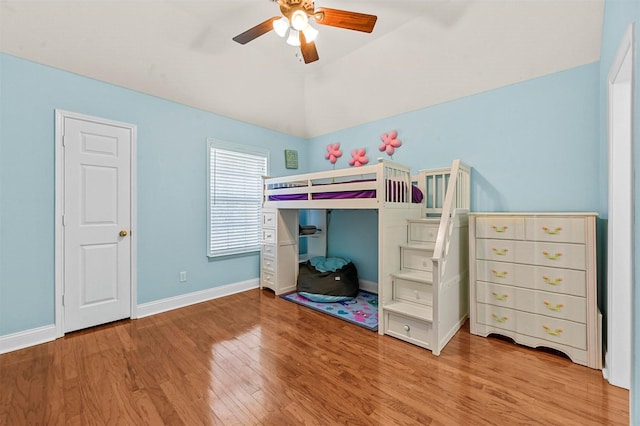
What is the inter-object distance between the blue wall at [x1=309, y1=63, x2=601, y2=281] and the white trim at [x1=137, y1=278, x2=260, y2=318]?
2.75 m

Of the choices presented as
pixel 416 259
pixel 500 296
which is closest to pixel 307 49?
pixel 416 259

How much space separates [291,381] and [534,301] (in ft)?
6.56

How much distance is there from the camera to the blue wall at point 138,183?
87.0 inches

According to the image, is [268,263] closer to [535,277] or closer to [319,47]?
[319,47]

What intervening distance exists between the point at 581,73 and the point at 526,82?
1.23 ft

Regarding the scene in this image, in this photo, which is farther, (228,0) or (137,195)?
(137,195)

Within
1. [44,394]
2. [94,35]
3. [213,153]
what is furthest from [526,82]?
[44,394]

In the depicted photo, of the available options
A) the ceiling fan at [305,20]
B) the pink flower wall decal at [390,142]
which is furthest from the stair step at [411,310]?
the ceiling fan at [305,20]

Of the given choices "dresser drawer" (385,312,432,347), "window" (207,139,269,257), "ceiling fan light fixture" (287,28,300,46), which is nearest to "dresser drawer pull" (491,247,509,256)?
"dresser drawer" (385,312,432,347)

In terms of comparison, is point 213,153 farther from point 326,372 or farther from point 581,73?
point 581,73

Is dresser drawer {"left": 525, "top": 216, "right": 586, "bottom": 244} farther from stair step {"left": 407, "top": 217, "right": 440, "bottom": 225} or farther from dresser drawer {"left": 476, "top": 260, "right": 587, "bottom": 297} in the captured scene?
stair step {"left": 407, "top": 217, "right": 440, "bottom": 225}

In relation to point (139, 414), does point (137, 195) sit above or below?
above

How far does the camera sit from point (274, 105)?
150 inches

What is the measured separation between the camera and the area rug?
2.71 metres
